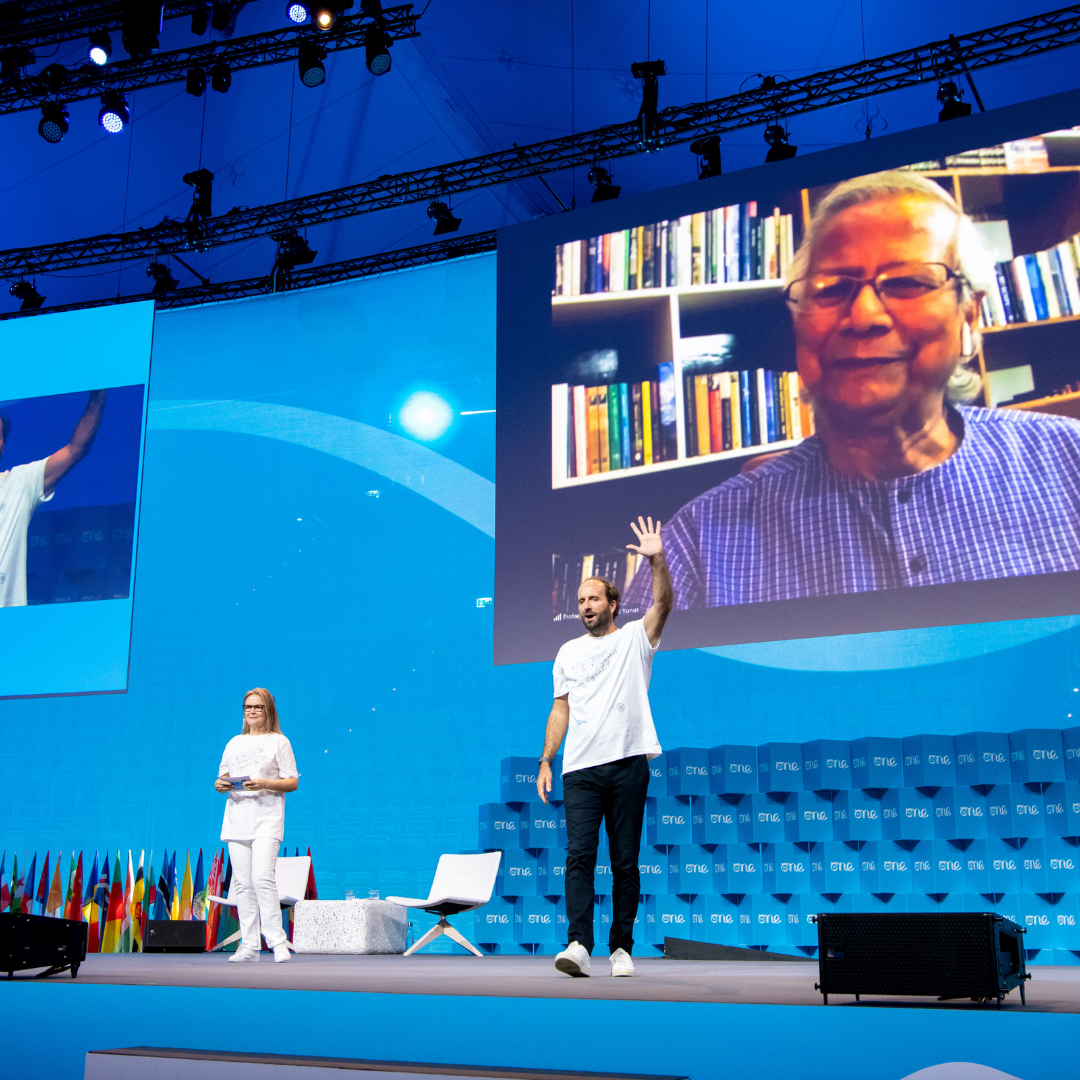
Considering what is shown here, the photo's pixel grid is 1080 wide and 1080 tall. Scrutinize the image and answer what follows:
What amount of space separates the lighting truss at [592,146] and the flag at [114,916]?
13.6 feet

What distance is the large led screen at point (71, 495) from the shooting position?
7363 millimetres

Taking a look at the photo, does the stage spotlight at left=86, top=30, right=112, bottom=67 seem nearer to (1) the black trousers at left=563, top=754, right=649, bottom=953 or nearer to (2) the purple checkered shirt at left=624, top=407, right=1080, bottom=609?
(2) the purple checkered shirt at left=624, top=407, right=1080, bottom=609

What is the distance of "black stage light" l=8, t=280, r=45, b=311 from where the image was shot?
8.50 meters

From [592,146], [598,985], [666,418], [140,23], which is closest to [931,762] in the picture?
[666,418]

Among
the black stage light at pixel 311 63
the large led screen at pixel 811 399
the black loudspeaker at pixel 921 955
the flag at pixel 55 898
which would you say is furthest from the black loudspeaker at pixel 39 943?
the black stage light at pixel 311 63

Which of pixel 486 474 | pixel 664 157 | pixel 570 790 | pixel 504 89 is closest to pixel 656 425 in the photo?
pixel 486 474

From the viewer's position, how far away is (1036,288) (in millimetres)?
5688

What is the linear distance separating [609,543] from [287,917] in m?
3.02

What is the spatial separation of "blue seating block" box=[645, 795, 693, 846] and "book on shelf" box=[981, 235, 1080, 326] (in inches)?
118

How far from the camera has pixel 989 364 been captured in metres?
5.69

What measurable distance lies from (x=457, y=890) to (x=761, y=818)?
167cm

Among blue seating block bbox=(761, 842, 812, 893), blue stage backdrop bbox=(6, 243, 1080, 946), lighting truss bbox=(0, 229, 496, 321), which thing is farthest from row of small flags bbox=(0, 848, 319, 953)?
lighting truss bbox=(0, 229, 496, 321)

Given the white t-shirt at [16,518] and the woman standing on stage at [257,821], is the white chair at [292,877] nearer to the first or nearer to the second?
the woman standing on stage at [257,821]

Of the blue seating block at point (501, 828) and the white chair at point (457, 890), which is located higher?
the blue seating block at point (501, 828)
